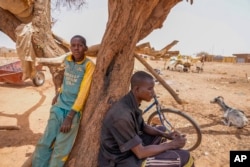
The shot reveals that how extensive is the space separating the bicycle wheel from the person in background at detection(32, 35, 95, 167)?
2.20 meters

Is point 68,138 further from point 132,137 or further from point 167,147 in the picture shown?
point 167,147

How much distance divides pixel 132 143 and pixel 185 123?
10.4 feet

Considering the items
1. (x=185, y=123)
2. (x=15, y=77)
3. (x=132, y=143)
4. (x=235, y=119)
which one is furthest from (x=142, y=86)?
(x=15, y=77)

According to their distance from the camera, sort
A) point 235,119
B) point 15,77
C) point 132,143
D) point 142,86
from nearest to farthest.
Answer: point 132,143 → point 142,86 → point 235,119 → point 15,77

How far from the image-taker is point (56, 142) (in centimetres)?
296

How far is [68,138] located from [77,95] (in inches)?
22.0

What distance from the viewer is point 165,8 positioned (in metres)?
3.45

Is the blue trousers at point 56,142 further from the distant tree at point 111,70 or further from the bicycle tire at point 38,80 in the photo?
the bicycle tire at point 38,80

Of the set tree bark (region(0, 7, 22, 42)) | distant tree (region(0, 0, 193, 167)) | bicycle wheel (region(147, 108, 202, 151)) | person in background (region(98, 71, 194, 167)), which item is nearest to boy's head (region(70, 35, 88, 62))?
distant tree (region(0, 0, 193, 167))

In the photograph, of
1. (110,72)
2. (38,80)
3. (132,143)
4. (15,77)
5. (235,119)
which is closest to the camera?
(132,143)

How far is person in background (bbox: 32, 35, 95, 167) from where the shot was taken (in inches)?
117

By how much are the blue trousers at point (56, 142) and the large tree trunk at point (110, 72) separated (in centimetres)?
16

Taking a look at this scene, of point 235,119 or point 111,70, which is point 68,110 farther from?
point 235,119

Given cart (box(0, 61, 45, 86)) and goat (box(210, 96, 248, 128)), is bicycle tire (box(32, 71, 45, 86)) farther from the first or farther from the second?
goat (box(210, 96, 248, 128))
